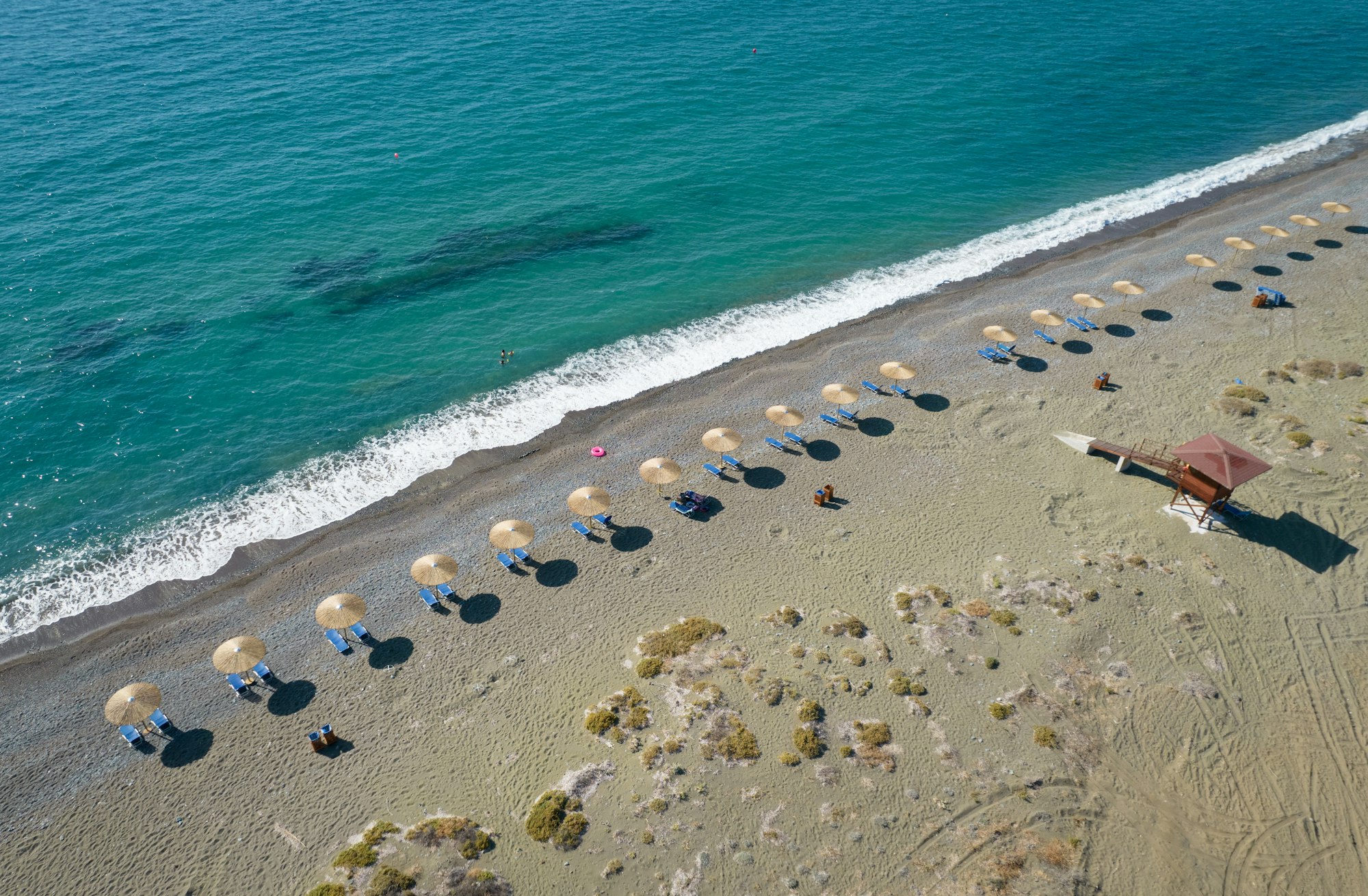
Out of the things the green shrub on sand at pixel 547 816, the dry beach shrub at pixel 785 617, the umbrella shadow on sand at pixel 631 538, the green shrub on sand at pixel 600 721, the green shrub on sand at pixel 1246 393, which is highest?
the green shrub on sand at pixel 1246 393

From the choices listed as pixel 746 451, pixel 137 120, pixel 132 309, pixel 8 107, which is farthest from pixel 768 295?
pixel 8 107

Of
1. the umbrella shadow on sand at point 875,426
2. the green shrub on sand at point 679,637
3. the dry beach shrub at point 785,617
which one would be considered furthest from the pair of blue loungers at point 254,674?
the umbrella shadow on sand at point 875,426

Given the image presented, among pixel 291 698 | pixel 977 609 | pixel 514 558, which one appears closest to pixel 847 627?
pixel 977 609

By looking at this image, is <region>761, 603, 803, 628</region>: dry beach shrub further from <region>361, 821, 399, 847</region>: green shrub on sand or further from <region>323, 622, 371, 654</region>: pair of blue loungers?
<region>323, 622, 371, 654</region>: pair of blue loungers

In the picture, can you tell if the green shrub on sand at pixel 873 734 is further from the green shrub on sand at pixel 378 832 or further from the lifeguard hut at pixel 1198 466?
the lifeguard hut at pixel 1198 466

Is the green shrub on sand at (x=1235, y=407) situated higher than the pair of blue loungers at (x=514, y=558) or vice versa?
the green shrub on sand at (x=1235, y=407)

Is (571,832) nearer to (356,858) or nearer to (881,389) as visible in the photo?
(356,858)

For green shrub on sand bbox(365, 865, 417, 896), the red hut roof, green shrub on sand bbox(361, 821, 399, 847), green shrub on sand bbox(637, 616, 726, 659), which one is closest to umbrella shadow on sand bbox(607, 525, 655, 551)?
green shrub on sand bbox(637, 616, 726, 659)
